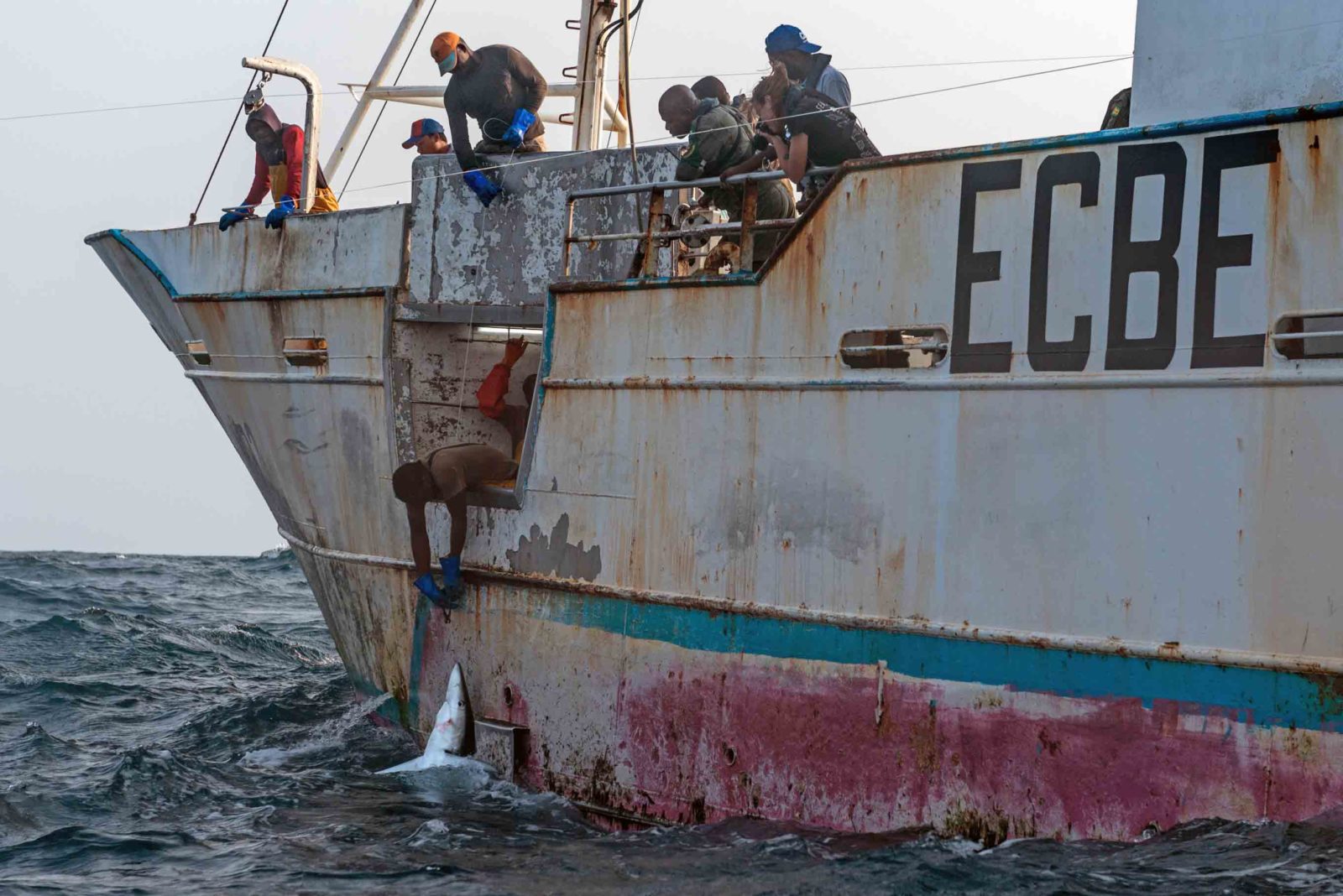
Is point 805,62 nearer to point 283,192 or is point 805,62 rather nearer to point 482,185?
point 482,185

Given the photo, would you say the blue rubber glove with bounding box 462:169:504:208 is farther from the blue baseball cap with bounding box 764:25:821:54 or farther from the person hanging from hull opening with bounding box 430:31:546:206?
the blue baseball cap with bounding box 764:25:821:54

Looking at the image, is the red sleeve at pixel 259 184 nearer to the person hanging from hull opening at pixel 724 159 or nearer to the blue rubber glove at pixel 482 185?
the blue rubber glove at pixel 482 185

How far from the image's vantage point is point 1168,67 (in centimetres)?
545

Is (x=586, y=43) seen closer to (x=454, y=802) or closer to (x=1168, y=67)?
(x=1168, y=67)

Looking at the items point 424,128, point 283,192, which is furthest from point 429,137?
point 283,192

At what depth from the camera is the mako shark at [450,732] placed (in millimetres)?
7688

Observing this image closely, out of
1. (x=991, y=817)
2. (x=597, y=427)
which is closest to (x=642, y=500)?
(x=597, y=427)

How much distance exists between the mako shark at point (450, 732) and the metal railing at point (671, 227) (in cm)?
246

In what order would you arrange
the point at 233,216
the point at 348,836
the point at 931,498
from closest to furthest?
the point at 931,498, the point at 348,836, the point at 233,216

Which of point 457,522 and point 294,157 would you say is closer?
point 457,522

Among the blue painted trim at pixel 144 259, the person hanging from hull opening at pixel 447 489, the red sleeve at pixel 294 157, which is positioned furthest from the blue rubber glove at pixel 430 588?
the blue painted trim at pixel 144 259

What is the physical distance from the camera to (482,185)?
7875 mm

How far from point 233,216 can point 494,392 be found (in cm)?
237

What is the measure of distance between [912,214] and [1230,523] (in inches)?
72.3
